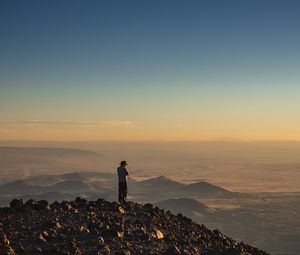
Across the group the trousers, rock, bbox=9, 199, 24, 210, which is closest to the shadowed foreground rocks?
rock, bbox=9, 199, 24, 210

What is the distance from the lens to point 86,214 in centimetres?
1639

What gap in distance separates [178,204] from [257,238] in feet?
210

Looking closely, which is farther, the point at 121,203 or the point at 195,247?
the point at 121,203

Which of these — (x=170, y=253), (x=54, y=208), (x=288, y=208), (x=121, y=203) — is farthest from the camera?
(x=288, y=208)

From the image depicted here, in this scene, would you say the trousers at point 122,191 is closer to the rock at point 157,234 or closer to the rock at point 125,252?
the rock at point 157,234

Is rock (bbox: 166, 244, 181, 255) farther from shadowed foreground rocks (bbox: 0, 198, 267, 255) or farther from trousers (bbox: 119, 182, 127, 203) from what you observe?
trousers (bbox: 119, 182, 127, 203)

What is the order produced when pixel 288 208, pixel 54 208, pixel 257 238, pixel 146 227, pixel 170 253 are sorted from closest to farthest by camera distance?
pixel 170 253 < pixel 146 227 < pixel 54 208 < pixel 257 238 < pixel 288 208

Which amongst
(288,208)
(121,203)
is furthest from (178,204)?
(121,203)

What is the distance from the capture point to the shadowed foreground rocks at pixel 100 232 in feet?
41.1

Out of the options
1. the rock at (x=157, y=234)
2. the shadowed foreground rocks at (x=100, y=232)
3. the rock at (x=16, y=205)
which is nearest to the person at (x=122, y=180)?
the shadowed foreground rocks at (x=100, y=232)

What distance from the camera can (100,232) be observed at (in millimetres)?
14016

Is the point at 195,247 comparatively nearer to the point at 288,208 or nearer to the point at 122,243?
the point at 122,243

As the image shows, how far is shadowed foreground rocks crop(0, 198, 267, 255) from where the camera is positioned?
12.5 meters

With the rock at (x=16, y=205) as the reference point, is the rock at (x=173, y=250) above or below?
below
